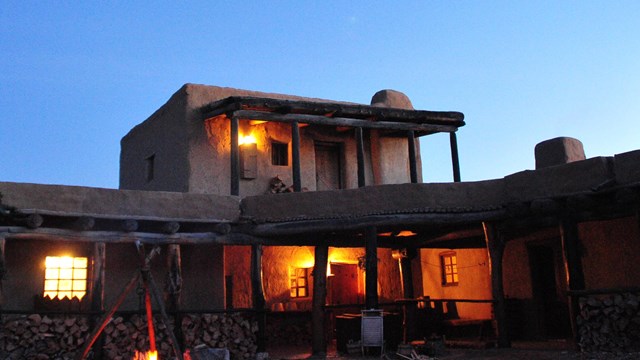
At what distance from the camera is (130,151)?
2109cm

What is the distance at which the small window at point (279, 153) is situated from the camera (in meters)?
19.0

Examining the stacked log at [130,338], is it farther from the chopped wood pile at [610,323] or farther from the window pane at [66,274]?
the chopped wood pile at [610,323]

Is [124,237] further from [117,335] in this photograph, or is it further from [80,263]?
[117,335]

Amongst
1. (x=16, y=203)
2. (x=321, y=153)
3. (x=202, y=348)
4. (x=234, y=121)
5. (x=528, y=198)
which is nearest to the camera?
(x=202, y=348)

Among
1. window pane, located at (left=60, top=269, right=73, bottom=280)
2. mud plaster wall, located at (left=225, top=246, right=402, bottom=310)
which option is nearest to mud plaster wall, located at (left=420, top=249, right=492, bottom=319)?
mud plaster wall, located at (left=225, top=246, right=402, bottom=310)

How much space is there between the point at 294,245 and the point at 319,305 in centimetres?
145

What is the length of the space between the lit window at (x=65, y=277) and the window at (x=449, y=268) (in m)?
10.2

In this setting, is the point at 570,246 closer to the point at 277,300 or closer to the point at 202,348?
the point at 202,348

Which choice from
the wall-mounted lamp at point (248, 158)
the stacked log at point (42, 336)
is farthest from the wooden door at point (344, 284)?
the stacked log at point (42, 336)

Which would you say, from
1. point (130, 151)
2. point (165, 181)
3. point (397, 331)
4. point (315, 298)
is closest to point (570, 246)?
point (397, 331)

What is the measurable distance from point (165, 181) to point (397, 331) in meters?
8.22

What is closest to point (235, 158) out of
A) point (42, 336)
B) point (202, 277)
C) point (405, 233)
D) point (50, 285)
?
point (202, 277)

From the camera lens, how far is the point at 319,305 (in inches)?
559

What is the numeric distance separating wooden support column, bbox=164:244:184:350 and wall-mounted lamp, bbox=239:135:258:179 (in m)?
4.88
